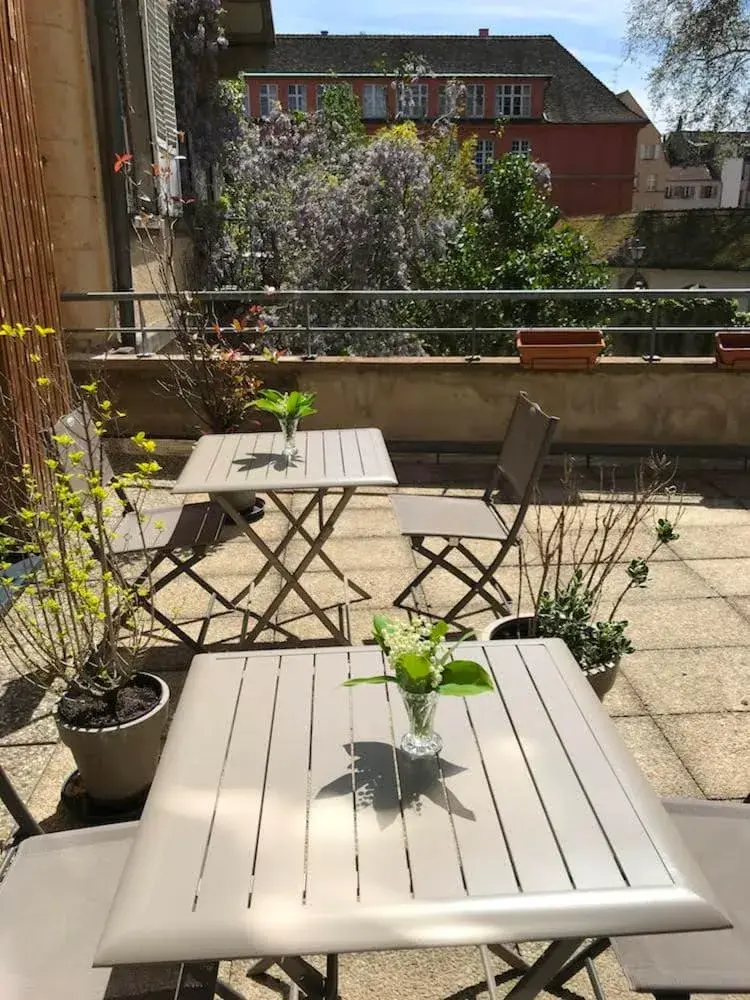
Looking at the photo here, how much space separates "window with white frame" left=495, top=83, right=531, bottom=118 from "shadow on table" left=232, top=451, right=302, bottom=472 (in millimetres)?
36162

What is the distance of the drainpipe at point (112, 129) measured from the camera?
616cm

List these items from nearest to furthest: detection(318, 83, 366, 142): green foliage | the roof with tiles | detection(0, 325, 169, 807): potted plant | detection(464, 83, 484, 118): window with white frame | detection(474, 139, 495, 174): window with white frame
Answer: detection(0, 325, 169, 807): potted plant, detection(318, 83, 366, 142): green foliage, detection(474, 139, 495, 174): window with white frame, the roof with tiles, detection(464, 83, 484, 118): window with white frame

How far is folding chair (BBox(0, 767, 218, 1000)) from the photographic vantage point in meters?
1.50

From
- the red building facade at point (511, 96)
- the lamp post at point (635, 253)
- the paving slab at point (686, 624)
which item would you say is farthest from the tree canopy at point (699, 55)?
the paving slab at point (686, 624)

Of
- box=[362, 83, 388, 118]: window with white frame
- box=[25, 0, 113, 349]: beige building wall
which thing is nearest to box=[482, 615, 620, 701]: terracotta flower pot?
box=[25, 0, 113, 349]: beige building wall

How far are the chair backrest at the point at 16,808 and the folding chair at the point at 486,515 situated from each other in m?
1.98

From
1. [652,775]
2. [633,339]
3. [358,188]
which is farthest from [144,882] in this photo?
[633,339]

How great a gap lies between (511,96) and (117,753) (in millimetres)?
38727

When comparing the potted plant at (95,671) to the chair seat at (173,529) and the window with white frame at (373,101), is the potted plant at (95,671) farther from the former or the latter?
the window with white frame at (373,101)

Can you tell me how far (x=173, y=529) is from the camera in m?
3.63

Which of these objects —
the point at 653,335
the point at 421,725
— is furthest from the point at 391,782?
the point at 653,335

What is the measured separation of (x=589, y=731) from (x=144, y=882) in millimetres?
919

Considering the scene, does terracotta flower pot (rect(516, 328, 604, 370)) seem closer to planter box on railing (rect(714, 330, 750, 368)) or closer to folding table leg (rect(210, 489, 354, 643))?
planter box on railing (rect(714, 330, 750, 368))

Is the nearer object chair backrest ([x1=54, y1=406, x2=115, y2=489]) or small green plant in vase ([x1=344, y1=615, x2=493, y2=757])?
small green plant in vase ([x1=344, y1=615, x2=493, y2=757])
